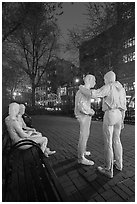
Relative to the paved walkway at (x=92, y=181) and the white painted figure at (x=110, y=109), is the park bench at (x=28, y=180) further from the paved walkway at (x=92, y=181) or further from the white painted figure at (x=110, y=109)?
the white painted figure at (x=110, y=109)

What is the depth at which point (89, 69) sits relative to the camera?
17.0 metres

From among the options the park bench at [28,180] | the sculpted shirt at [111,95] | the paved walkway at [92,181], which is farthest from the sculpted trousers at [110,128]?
the park bench at [28,180]

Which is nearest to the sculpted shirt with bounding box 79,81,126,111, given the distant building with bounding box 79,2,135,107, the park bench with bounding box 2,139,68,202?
the park bench with bounding box 2,139,68,202

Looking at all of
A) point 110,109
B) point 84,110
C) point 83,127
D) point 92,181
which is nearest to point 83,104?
point 84,110

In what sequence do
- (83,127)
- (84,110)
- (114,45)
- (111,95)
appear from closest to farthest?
(111,95) < (84,110) < (83,127) < (114,45)

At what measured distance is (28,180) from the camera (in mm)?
3092

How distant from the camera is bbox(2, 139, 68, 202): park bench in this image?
175cm

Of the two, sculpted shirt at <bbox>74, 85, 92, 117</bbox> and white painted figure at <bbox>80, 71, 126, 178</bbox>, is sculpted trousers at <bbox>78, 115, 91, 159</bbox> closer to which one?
sculpted shirt at <bbox>74, 85, 92, 117</bbox>

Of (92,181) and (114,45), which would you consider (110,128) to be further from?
(114,45)

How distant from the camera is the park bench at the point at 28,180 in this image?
175 cm

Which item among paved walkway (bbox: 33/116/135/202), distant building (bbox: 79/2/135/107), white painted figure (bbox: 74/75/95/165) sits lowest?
paved walkway (bbox: 33/116/135/202)

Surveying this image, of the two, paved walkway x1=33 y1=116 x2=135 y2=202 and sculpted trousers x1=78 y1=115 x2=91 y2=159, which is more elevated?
sculpted trousers x1=78 y1=115 x2=91 y2=159

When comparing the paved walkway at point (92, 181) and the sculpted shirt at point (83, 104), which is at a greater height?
the sculpted shirt at point (83, 104)

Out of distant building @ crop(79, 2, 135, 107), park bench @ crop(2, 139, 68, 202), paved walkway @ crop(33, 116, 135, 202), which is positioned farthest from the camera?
distant building @ crop(79, 2, 135, 107)
